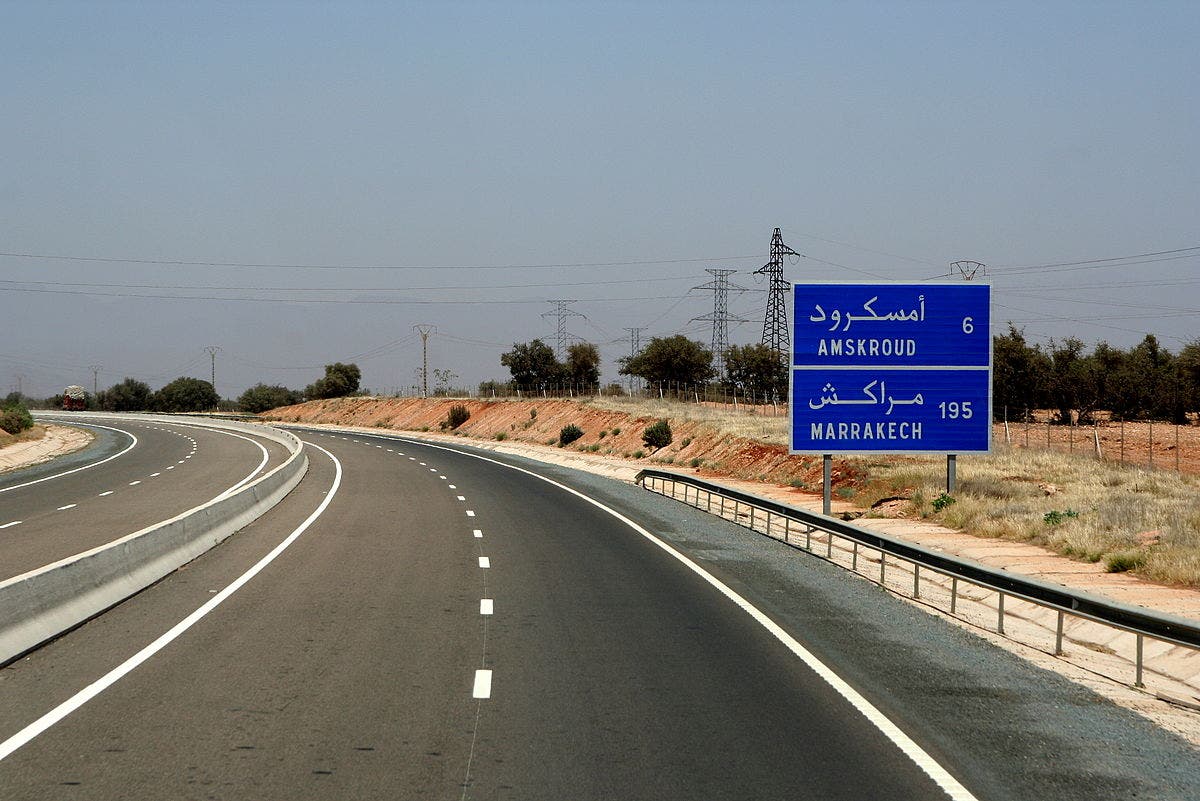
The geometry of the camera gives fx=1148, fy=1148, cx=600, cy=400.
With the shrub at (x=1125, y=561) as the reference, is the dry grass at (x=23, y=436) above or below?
above

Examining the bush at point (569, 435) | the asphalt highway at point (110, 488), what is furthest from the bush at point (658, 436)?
the asphalt highway at point (110, 488)

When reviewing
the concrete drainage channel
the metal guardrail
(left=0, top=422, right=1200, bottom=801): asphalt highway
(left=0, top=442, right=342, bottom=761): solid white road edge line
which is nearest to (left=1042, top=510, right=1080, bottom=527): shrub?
the metal guardrail

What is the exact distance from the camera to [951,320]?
77.0 feet

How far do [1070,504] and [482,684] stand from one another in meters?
19.1

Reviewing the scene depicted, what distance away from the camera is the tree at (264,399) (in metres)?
182

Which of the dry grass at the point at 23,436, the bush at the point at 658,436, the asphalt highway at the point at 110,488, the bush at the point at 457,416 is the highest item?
the bush at the point at 457,416

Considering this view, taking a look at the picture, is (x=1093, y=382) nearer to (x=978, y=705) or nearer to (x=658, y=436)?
(x=658, y=436)

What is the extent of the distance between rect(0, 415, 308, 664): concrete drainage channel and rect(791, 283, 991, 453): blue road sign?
11392 millimetres

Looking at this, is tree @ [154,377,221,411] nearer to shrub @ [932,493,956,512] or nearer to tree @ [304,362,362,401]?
tree @ [304,362,362,401]

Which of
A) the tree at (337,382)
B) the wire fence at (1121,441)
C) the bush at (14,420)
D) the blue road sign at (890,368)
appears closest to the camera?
the blue road sign at (890,368)

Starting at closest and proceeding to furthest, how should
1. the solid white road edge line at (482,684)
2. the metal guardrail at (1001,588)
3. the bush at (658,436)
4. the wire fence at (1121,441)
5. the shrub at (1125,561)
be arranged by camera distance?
the solid white road edge line at (482,684) → the metal guardrail at (1001,588) → the shrub at (1125,561) → the wire fence at (1121,441) → the bush at (658,436)

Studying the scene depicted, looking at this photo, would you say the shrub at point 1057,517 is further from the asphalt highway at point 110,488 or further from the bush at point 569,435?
the bush at point 569,435

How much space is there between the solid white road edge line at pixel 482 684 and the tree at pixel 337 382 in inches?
6434

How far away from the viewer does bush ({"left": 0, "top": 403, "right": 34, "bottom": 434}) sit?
78.7m
